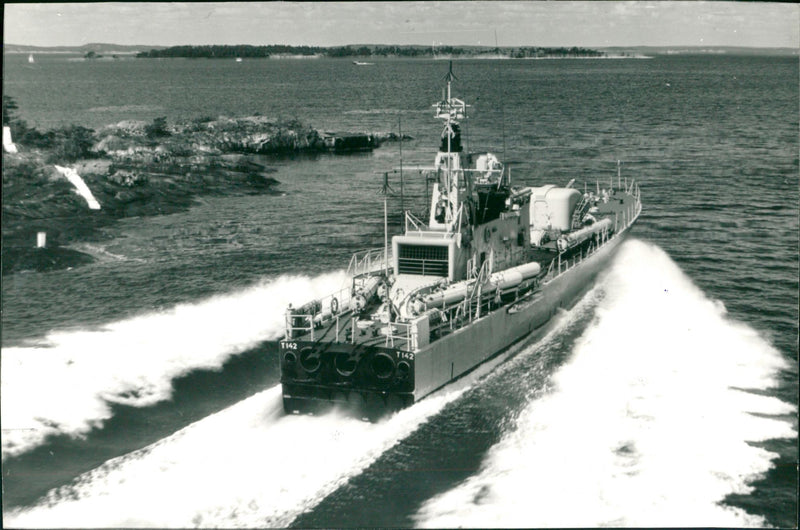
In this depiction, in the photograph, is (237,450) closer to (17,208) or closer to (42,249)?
(42,249)

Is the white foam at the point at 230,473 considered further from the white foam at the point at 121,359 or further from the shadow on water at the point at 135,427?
the white foam at the point at 121,359

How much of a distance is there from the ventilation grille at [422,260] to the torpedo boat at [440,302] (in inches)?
1.4

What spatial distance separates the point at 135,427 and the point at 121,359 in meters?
5.23

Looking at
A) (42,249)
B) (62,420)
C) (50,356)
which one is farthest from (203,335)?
(42,249)

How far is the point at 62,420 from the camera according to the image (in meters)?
26.7

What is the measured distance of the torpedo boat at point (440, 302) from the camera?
25891 millimetres

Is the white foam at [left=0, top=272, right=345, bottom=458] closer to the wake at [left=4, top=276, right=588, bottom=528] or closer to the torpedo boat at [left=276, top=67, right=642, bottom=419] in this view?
the wake at [left=4, top=276, right=588, bottom=528]

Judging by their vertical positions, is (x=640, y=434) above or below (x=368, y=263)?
below

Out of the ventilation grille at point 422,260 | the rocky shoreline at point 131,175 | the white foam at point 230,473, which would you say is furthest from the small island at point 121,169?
the white foam at point 230,473

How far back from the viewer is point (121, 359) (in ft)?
102

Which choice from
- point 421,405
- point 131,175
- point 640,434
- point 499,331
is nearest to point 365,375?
point 421,405

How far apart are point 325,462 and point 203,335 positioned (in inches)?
470

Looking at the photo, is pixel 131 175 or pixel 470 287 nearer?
pixel 470 287

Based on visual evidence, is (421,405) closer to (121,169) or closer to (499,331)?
(499,331)
